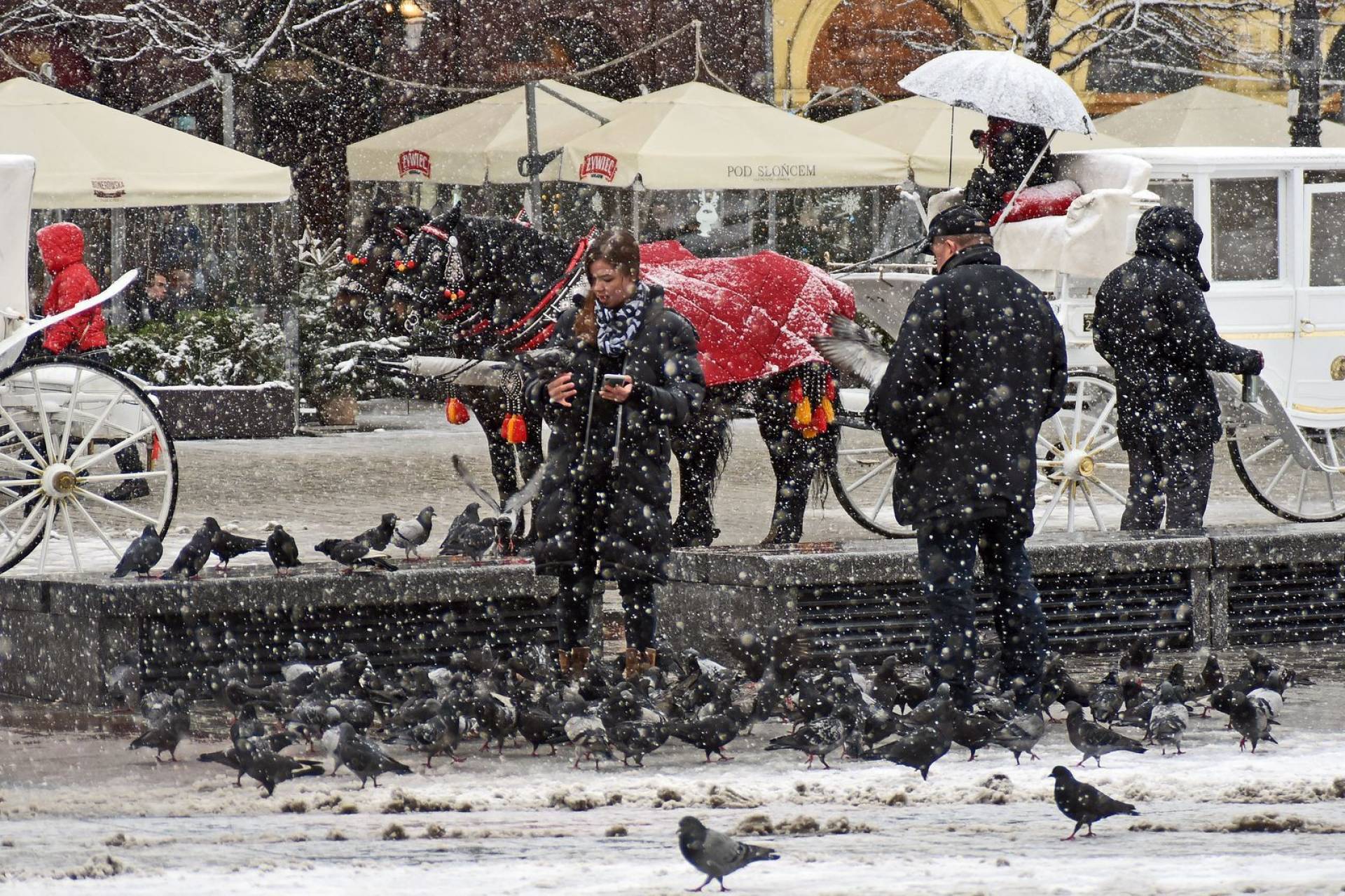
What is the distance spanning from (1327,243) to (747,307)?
10.4 feet

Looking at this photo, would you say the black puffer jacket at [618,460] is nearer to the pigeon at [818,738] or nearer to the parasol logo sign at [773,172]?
the pigeon at [818,738]

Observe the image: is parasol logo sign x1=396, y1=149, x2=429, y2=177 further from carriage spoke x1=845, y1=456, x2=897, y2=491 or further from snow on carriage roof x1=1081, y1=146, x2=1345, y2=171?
snow on carriage roof x1=1081, y1=146, x2=1345, y2=171

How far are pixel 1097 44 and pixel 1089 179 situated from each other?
12.4 metres

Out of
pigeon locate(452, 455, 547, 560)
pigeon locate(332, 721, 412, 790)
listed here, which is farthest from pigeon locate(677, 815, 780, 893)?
pigeon locate(452, 455, 547, 560)

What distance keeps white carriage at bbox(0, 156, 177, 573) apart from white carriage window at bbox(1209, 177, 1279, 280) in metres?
5.38

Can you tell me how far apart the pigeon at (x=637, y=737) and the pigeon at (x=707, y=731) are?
0.14 feet

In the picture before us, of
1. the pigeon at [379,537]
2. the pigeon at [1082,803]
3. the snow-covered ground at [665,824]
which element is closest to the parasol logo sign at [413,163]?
the pigeon at [379,537]

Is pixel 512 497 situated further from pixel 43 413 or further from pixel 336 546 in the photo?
pixel 43 413

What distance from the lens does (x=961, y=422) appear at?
6844 millimetres

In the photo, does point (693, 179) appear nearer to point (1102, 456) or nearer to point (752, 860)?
point (1102, 456)

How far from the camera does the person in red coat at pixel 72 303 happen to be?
39.6ft

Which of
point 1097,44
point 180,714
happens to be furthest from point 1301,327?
point 1097,44

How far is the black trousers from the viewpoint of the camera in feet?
30.9

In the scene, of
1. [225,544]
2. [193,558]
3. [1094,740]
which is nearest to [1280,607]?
[1094,740]
